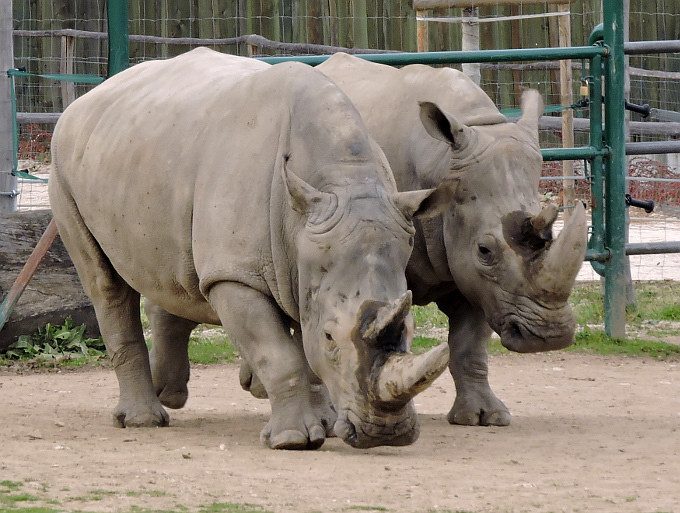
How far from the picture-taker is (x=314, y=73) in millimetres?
6477

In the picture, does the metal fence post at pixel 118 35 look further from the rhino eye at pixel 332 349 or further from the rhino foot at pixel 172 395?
the rhino eye at pixel 332 349

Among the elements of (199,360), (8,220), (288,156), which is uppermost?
(288,156)

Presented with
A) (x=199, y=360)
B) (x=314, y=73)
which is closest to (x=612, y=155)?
(x=199, y=360)

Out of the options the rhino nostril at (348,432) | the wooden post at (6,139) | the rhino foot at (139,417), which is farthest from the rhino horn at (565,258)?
the wooden post at (6,139)

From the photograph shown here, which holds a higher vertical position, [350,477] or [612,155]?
[612,155]

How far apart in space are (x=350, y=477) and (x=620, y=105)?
5307mm

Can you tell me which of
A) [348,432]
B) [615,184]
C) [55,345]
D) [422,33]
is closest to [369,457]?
[348,432]

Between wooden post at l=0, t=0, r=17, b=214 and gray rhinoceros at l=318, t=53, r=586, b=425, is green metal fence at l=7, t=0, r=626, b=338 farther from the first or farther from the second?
gray rhinoceros at l=318, t=53, r=586, b=425

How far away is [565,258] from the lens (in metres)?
6.36

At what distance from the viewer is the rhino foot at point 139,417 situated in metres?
7.06

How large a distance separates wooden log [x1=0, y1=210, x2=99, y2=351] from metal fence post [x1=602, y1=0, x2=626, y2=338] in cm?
345

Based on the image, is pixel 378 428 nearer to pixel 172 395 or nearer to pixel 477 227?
pixel 477 227

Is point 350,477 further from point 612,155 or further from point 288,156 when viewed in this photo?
point 612,155

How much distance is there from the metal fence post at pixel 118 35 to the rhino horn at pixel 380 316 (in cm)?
460
